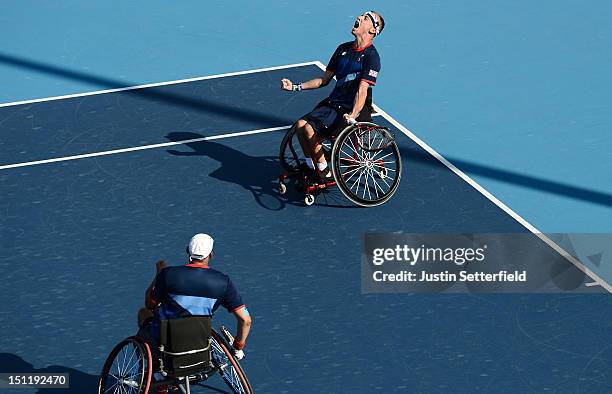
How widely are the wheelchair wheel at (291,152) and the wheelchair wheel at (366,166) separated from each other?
0.35 meters

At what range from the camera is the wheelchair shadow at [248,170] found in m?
12.1

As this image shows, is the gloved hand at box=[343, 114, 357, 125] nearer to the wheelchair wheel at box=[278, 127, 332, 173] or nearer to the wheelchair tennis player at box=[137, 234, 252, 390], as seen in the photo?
the wheelchair wheel at box=[278, 127, 332, 173]

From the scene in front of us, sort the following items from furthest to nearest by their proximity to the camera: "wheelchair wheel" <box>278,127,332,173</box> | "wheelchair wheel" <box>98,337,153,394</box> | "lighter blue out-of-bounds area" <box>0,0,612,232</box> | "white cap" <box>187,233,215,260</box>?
1. "lighter blue out-of-bounds area" <box>0,0,612,232</box>
2. "wheelchair wheel" <box>278,127,332,173</box>
3. "white cap" <box>187,233,215,260</box>
4. "wheelchair wheel" <box>98,337,153,394</box>

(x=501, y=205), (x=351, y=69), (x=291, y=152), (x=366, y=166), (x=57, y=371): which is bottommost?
(x=57, y=371)

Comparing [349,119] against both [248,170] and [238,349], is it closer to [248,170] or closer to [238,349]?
[248,170]

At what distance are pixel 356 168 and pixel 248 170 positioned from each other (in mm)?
1212

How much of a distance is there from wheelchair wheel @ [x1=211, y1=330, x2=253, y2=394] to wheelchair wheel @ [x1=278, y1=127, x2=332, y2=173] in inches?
136

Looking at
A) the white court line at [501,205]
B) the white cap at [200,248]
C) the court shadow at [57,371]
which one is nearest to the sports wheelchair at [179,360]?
the white cap at [200,248]

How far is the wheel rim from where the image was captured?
27.6ft

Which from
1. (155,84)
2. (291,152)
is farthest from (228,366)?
(155,84)

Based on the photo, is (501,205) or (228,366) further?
(501,205)

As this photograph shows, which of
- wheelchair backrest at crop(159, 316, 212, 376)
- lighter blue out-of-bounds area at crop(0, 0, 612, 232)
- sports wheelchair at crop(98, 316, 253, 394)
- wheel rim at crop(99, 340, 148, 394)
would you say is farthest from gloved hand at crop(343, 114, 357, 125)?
A: wheelchair backrest at crop(159, 316, 212, 376)

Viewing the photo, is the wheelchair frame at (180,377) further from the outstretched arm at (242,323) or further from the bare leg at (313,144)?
the bare leg at (313,144)

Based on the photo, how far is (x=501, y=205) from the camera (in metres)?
11.9
